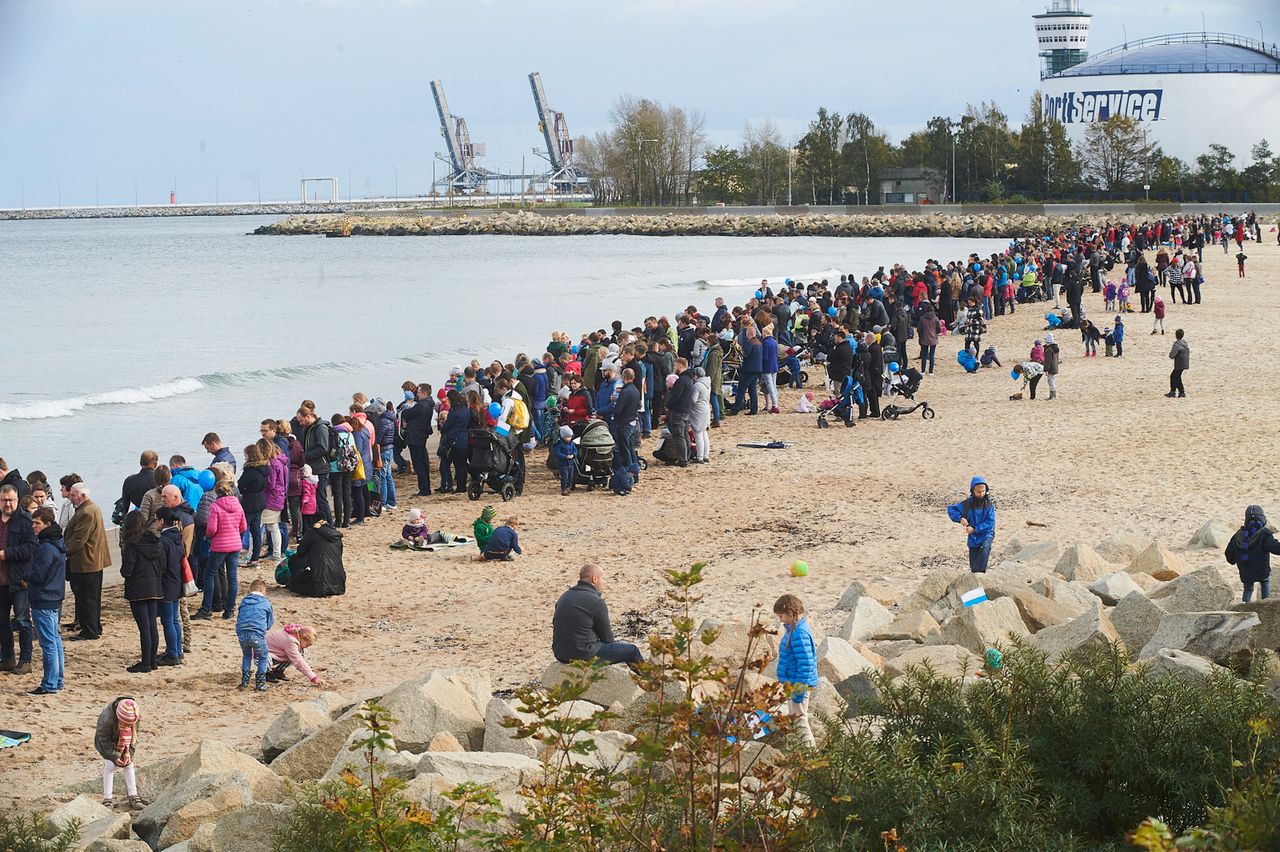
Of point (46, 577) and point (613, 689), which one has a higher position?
point (46, 577)

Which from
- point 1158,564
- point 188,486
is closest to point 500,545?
point 188,486

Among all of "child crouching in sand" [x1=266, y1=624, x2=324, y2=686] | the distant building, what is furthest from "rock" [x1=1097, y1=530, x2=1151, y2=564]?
the distant building

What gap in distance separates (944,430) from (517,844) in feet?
46.9

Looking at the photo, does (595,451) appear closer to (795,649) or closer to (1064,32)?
(795,649)

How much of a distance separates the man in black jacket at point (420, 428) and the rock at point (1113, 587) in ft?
26.3

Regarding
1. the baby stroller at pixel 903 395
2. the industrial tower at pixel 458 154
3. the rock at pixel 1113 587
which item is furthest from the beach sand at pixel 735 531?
the industrial tower at pixel 458 154

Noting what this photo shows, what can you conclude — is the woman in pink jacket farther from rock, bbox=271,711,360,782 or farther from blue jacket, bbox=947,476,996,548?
blue jacket, bbox=947,476,996,548

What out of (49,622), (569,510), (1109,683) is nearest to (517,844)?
(1109,683)

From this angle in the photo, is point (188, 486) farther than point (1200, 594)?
Yes

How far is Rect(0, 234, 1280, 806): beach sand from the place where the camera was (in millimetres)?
9367

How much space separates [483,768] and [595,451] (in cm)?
907

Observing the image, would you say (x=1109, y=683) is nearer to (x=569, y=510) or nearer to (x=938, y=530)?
(x=938, y=530)

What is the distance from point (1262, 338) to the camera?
2434cm

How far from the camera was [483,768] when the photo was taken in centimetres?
635
